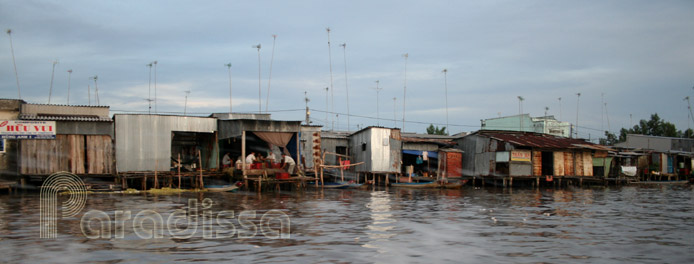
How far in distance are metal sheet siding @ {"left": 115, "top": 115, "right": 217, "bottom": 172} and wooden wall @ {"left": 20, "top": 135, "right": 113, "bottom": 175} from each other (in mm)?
610

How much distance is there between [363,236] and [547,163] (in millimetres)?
29132

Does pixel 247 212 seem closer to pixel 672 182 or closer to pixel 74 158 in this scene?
pixel 74 158

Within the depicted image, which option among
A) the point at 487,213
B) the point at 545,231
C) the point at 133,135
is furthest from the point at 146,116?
the point at 545,231

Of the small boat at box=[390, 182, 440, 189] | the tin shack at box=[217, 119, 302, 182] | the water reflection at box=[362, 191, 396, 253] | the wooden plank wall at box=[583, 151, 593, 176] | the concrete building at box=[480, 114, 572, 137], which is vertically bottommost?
the small boat at box=[390, 182, 440, 189]

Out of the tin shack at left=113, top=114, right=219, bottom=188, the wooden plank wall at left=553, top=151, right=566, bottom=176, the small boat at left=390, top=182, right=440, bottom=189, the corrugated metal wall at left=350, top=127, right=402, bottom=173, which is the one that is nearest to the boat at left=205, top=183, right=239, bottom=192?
the tin shack at left=113, top=114, right=219, bottom=188

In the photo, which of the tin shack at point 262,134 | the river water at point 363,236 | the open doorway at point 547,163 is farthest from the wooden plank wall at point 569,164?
the tin shack at point 262,134

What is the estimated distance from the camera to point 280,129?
2570 cm

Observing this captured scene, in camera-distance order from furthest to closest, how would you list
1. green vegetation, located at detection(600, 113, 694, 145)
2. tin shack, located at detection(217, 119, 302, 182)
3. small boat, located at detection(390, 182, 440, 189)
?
green vegetation, located at detection(600, 113, 694, 145), small boat, located at detection(390, 182, 440, 189), tin shack, located at detection(217, 119, 302, 182)

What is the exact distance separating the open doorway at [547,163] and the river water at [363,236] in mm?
18516

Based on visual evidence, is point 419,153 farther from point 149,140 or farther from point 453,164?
point 149,140

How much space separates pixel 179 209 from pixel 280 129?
34.6 feet

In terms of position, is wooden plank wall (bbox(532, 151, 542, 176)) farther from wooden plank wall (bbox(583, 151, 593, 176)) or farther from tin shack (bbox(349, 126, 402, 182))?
tin shack (bbox(349, 126, 402, 182))

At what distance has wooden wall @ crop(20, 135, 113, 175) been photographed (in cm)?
2284

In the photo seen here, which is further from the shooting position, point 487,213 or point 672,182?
point 672,182
